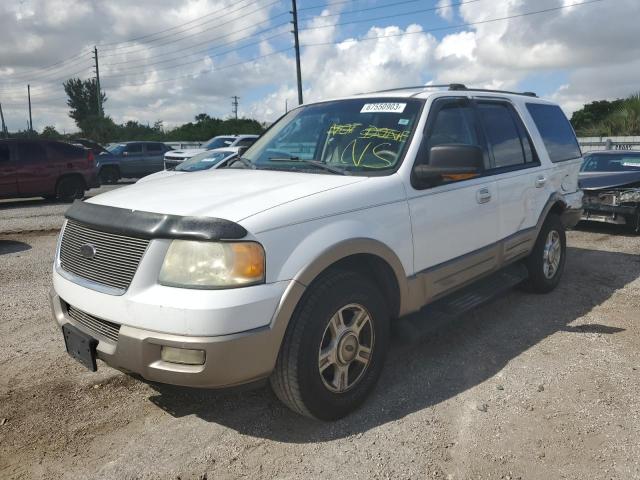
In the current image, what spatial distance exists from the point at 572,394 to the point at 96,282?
9.50ft

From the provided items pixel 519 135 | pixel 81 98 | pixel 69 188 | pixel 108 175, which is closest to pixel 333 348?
pixel 519 135

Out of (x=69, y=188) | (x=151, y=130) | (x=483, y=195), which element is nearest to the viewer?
(x=483, y=195)

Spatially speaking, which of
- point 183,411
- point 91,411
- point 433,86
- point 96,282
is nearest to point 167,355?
point 96,282

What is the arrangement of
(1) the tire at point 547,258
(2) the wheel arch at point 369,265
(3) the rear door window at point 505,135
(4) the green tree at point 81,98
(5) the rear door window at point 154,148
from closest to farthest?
(2) the wheel arch at point 369,265 → (3) the rear door window at point 505,135 → (1) the tire at point 547,258 → (5) the rear door window at point 154,148 → (4) the green tree at point 81,98

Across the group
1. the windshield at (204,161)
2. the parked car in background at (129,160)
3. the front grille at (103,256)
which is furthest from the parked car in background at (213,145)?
the front grille at (103,256)

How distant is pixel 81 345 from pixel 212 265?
918mm

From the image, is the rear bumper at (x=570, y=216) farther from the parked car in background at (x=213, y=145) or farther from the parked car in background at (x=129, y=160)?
the parked car in background at (x=129, y=160)

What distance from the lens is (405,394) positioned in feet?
11.1

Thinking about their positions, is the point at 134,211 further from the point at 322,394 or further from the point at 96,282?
the point at 322,394

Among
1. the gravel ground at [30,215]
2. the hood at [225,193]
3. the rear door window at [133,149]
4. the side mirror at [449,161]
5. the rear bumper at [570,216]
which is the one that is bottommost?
the gravel ground at [30,215]

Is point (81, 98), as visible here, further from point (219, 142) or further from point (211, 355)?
point (211, 355)

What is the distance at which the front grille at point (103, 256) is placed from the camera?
8.73ft

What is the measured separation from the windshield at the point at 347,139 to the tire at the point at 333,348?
0.84m

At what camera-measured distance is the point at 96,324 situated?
111 inches
